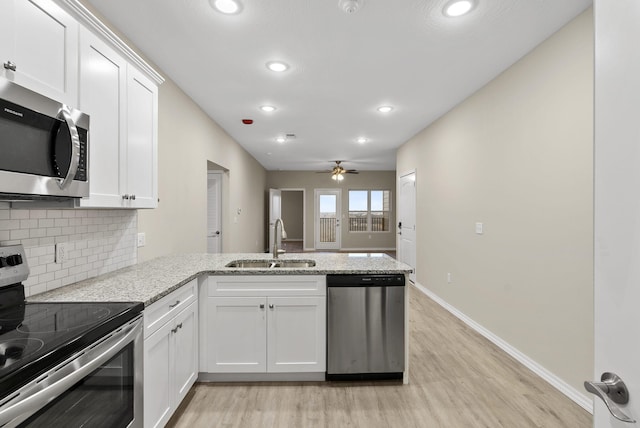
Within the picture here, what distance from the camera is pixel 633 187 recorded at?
1.97 feet

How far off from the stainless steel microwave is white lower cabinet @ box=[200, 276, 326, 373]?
3.99ft

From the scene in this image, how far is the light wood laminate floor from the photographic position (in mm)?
2021

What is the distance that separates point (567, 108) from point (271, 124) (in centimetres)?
360

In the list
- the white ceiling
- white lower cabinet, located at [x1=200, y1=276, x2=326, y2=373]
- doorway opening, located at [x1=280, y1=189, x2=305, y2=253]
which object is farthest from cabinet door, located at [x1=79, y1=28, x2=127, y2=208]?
doorway opening, located at [x1=280, y1=189, x2=305, y2=253]

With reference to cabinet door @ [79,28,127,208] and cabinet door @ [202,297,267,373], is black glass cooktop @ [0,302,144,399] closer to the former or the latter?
cabinet door @ [79,28,127,208]

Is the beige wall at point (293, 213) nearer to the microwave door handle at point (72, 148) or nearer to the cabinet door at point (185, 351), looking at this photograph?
the cabinet door at point (185, 351)

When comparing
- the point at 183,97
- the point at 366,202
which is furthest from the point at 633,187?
the point at 366,202

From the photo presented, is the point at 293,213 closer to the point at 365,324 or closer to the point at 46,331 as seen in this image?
the point at 365,324

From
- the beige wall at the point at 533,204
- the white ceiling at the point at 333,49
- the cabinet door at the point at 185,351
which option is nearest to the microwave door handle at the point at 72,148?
the cabinet door at the point at 185,351

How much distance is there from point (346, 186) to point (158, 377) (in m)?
8.78

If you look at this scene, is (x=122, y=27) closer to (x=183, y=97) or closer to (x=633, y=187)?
(x=183, y=97)

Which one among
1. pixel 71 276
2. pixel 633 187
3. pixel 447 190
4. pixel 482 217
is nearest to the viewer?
pixel 633 187

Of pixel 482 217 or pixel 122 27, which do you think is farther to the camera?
pixel 482 217

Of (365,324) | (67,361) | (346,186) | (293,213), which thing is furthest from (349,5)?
(293,213)
